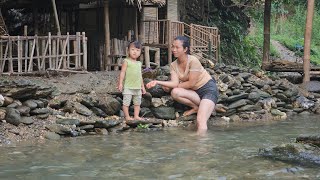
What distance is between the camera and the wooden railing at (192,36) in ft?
49.0

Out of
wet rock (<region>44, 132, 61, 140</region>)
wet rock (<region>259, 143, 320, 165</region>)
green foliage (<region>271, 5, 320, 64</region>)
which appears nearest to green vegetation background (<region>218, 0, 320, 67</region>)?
green foliage (<region>271, 5, 320, 64</region>)

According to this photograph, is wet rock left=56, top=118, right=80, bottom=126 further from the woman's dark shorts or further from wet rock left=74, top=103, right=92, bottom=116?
the woman's dark shorts

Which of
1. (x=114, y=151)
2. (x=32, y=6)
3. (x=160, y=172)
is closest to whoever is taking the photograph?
(x=160, y=172)

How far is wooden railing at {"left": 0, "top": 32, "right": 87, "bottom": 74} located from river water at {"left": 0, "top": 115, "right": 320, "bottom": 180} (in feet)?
11.6

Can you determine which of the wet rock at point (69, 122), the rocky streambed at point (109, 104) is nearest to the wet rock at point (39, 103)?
the rocky streambed at point (109, 104)

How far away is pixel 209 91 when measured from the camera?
870 cm

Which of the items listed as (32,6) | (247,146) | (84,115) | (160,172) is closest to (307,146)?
(247,146)

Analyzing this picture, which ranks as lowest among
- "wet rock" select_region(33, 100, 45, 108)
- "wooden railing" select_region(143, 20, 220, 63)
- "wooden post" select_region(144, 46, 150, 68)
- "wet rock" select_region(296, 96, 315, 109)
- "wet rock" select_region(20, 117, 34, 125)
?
"wet rock" select_region(296, 96, 315, 109)

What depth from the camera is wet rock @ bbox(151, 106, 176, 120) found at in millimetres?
9781

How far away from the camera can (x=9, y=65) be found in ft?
33.8

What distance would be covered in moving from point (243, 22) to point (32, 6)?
37.4 feet

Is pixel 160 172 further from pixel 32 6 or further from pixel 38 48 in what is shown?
pixel 32 6

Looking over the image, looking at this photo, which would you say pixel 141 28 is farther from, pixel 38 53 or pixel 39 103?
pixel 39 103

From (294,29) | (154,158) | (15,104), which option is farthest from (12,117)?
(294,29)
